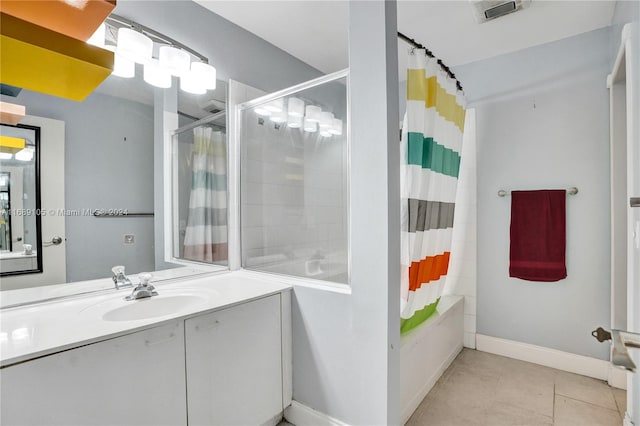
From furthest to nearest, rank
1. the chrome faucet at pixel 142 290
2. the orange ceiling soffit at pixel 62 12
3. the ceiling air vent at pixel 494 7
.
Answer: the ceiling air vent at pixel 494 7 < the chrome faucet at pixel 142 290 < the orange ceiling soffit at pixel 62 12

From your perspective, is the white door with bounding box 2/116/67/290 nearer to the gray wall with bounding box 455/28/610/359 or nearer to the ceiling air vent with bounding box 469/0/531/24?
the ceiling air vent with bounding box 469/0/531/24

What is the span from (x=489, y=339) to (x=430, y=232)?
4.57 feet

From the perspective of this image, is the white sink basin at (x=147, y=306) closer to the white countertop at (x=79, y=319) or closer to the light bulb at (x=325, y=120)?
the white countertop at (x=79, y=319)

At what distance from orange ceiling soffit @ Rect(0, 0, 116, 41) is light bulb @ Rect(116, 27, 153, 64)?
714 mm

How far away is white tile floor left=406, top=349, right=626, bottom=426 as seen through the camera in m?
1.81

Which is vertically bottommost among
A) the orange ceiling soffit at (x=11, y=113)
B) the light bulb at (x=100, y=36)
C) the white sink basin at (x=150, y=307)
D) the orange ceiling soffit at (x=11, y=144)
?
the white sink basin at (x=150, y=307)

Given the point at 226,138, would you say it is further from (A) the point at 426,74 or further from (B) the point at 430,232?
(B) the point at 430,232

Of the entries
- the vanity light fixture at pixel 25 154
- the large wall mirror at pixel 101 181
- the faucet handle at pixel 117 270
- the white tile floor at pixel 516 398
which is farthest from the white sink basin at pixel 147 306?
the white tile floor at pixel 516 398

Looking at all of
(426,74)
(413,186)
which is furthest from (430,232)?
(426,74)

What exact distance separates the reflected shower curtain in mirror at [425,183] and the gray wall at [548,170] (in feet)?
2.46

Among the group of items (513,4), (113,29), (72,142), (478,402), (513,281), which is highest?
(513,4)

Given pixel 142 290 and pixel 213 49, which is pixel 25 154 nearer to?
pixel 142 290

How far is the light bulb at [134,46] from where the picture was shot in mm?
1578

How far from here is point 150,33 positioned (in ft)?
5.64
